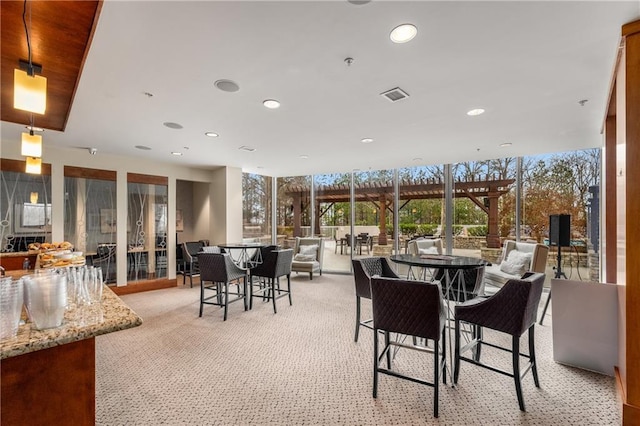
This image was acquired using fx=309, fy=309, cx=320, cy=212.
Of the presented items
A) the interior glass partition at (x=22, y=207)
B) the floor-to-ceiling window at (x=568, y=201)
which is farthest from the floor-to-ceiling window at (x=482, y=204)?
the interior glass partition at (x=22, y=207)

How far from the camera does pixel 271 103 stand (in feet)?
10.1

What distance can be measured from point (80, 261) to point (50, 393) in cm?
208

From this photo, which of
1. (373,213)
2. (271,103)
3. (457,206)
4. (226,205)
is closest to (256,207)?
(226,205)

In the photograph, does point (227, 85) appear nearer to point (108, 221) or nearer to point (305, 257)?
point (108, 221)

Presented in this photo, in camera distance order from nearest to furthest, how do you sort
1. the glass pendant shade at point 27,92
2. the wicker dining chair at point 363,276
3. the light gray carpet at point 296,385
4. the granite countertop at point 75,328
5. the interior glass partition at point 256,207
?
the granite countertop at point 75,328, the glass pendant shade at point 27,92, the light gray carpet at point 296,385, the wicker dining chair at point 363,276, the interior glass partition at point 256,207

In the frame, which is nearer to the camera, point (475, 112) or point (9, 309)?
point (9, 309)

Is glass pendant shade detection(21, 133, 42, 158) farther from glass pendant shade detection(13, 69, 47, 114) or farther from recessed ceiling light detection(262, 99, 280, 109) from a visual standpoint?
recessed ceiling light detection(262, 99, 280, 109)

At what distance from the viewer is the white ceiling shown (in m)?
1.80

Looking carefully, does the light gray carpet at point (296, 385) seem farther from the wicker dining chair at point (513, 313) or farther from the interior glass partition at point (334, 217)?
the interior glass partition at point (334, 217)

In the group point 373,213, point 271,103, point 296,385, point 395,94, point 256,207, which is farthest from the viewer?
point 256,207

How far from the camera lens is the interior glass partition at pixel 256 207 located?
7652 millimetres

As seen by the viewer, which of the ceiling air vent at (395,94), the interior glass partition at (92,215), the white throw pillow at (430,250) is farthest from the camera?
the white throw pillow at (430,250)

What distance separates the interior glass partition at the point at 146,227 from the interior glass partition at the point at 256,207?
1848mm

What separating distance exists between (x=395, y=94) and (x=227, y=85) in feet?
4.99
